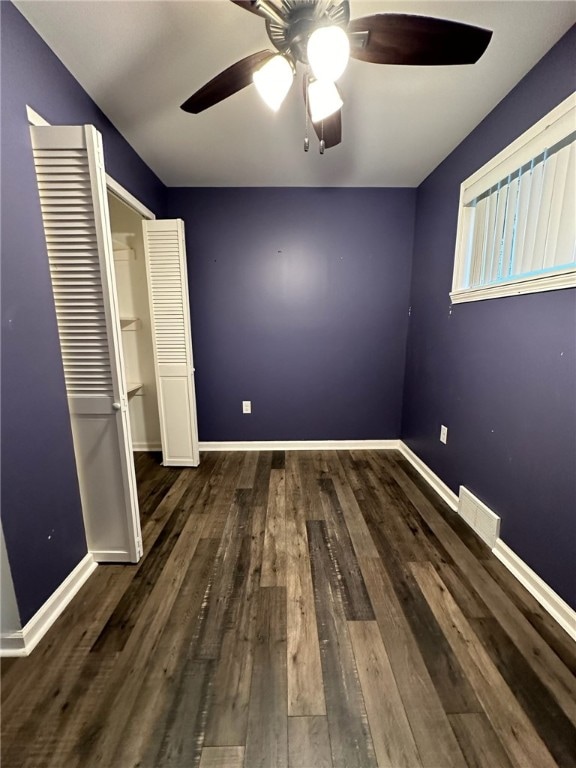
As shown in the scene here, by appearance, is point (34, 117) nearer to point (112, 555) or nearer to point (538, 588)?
point (112, 555)

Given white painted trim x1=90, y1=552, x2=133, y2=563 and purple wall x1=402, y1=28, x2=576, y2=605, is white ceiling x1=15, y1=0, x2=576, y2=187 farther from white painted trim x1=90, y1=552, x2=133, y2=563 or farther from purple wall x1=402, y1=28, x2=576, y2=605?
white painted trim x1=90, y1=552, x2=133, y2=563

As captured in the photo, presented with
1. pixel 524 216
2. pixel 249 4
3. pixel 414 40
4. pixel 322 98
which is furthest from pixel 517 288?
pixel 249 4

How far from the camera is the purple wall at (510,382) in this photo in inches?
52.7

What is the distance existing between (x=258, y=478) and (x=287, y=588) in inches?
43.7

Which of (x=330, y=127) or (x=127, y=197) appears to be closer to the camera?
(x=330, y=127)

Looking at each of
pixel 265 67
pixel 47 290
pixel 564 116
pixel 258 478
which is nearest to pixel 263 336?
pixel 258 478

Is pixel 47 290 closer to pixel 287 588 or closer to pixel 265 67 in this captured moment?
pixel 265 67

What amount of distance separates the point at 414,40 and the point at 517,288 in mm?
1162

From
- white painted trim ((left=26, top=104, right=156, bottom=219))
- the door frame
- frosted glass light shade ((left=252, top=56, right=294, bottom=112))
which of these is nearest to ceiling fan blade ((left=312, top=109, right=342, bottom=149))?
frosted glass light shade ((left=252, top=56, right=294, bottom=112))

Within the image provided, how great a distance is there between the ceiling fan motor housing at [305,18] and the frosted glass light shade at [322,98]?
4.8 inches

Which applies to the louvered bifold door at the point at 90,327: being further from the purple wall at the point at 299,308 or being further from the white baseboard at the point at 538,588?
the white baseboard at the point at 538,588

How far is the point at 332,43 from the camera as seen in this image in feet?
2.90

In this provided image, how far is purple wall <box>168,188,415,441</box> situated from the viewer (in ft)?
9.05

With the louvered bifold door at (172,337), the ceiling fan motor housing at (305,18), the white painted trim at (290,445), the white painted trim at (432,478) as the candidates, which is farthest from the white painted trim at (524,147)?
the white painted trim at (290,445)
